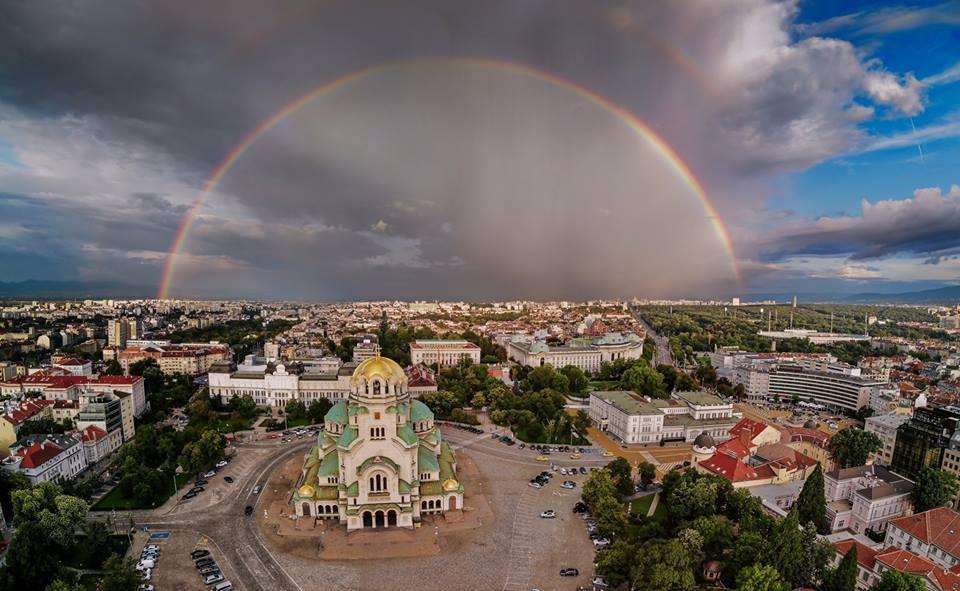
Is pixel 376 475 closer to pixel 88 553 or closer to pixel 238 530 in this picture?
pixel 238 530

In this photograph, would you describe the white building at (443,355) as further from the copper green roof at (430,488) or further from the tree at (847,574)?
the tree at (847,574)

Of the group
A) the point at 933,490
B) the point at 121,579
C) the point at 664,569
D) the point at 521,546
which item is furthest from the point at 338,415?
the point at 933,490

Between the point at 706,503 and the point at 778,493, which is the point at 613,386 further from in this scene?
the point at 706,503

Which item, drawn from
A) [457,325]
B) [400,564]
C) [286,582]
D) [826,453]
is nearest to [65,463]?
[286,582]

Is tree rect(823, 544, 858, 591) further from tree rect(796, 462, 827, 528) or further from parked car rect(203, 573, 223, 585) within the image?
parked car rect(203, 573, 223, 585)

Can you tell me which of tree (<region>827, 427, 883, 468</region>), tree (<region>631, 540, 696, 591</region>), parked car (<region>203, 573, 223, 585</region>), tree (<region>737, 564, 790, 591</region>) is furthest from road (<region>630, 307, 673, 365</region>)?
parked car (<region>203, 573, 223, 585</region>)
